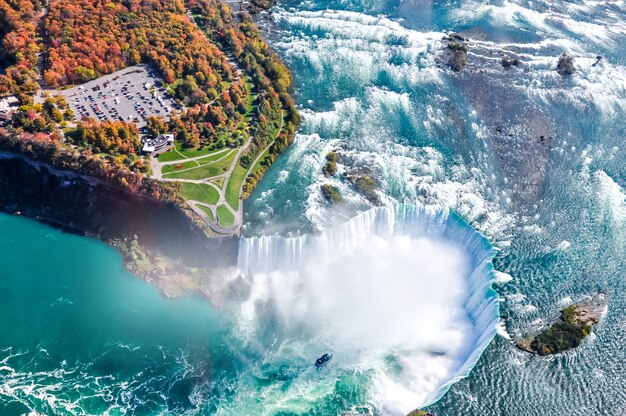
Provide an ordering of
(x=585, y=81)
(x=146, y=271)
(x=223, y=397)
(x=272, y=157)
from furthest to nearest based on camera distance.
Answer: (x=585, y=81) < (x=272, y=157) < (x=146, y=271) < (x=223, y=397)

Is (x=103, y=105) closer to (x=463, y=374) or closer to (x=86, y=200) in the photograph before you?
(x=86, y=200)

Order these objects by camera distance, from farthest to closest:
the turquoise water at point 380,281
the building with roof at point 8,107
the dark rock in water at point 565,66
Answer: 1. the dark rock in water at point 565,66
2. the building with roof at point 8,107
3. the turquoise water at point 380,281

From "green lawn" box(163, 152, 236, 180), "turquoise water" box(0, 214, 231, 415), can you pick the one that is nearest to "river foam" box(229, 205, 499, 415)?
"turquoise water" box(0, 214, 231, 415)

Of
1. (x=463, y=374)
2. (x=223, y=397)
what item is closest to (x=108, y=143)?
(x=223, y=397)

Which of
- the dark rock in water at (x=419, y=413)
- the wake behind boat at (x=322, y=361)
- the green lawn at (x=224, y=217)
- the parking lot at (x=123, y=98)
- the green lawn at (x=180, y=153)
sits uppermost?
the parking lot at (x=123, y=98)

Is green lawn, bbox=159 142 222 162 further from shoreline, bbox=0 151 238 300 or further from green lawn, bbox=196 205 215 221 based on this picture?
green lawn, bbox=196 205 215 221

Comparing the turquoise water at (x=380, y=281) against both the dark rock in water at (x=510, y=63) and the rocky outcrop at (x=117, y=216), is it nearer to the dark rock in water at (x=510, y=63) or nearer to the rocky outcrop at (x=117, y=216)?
the rocky outcrop at (x=117, y=216)

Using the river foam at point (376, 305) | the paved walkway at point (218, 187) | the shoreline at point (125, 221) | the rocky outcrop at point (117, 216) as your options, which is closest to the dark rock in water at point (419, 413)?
the river foam at point (376, 305)
